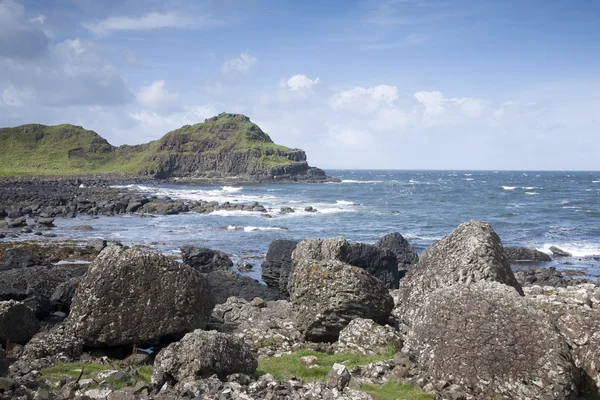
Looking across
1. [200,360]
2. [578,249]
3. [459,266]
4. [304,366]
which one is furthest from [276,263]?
[578,249]

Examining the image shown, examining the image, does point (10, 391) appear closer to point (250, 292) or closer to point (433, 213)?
point (250, 292)

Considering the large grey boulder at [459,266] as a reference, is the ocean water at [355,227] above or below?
below

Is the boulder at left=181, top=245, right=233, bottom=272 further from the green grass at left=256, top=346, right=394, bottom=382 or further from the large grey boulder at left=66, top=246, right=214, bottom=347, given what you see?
the green grass at left=256, top=346, right=394, bottom=382

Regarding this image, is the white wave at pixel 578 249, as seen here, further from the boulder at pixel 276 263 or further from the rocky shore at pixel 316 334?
the rocky shore at pixel 316 334

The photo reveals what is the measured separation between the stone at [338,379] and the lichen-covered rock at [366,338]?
301 cm

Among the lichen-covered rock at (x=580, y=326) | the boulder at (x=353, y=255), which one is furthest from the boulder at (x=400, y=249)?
the lichen-covered rock at (x=580, y=326)

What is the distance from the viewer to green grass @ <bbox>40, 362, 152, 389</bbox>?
10531mm

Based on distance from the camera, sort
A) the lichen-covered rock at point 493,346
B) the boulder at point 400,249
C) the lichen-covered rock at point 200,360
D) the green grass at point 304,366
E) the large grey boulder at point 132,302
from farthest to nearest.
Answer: the boulder at point 400,249
the large grey boulder at point 132,302
the green grass at point 304,366
the lichen-covered rock at point 200,360
the lichen-covered rock at point 493,346

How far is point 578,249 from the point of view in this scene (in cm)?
4219

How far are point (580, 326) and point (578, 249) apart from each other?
120ft

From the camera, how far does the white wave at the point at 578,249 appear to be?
1586 inches

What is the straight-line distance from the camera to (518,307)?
990 centimetres

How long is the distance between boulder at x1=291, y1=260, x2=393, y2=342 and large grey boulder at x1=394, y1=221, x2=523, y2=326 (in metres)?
0.96

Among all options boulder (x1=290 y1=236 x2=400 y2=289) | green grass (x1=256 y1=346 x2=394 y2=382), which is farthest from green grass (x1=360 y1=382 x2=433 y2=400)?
boulder (x1=290 y1=236 x2=400 y2=289)
